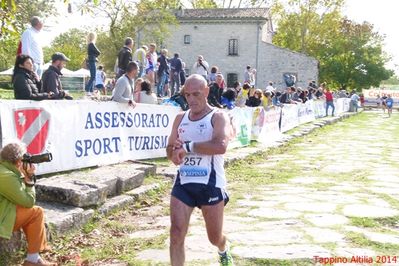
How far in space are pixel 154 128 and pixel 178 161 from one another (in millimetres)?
5674

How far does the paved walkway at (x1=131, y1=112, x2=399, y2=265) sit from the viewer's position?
4.70 metres

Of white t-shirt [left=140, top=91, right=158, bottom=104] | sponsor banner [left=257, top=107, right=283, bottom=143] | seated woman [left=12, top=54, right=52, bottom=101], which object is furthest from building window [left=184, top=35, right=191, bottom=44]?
seated woman [left=12, top=54, right=52, bottom=101]

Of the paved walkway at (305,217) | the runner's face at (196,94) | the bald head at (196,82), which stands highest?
the bald head at (196,82)

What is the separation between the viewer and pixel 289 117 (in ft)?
63.7

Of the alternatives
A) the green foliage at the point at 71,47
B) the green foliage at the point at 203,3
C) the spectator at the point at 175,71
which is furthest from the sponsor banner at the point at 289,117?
the green foliage at the point at 71,47

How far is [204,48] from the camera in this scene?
49.9 meters

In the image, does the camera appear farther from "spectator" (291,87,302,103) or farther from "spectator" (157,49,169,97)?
"spectator" (291,87,302,103)

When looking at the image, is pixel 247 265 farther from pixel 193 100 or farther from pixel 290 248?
pixel 193 100

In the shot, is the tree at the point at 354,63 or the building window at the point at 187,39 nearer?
the building window at the point at 187,39

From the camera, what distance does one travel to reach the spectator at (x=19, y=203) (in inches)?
162

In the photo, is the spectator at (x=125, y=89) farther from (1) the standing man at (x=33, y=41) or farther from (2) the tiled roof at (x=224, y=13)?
(2) the tiled roof at (x=224, y=13)

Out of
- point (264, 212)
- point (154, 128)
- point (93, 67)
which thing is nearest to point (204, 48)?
point (93, 67)

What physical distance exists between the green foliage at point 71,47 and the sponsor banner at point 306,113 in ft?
163

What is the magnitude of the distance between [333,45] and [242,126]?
4687 cm
